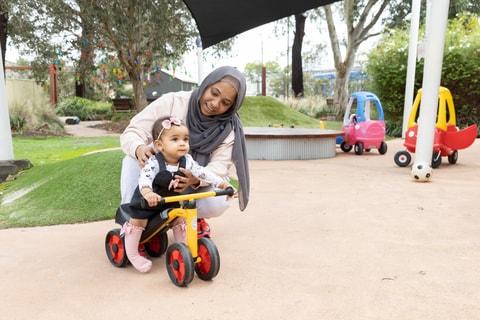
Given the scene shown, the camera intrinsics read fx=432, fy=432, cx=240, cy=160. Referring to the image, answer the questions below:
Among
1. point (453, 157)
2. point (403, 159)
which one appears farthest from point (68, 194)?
point (453, 157)

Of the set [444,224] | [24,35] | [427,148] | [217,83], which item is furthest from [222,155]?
[24,35]

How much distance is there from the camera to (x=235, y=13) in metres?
4.07

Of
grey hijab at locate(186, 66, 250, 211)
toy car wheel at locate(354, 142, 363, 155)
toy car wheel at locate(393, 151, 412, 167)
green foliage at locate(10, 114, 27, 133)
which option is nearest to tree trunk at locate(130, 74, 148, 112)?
green foliage at locate(10, 114, 27, 133)

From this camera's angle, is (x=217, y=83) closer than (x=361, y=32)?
Yes

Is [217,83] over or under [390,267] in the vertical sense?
over

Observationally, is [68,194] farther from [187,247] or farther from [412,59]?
[412,59]

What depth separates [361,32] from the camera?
15.9 metres

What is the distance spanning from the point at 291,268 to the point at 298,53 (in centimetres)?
1791

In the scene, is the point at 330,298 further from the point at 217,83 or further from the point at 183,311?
the point at 217,83

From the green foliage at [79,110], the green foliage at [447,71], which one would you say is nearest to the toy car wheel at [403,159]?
the green foliage at [447,71]

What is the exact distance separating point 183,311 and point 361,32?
15.8 metres

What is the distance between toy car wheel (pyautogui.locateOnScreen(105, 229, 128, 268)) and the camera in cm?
236

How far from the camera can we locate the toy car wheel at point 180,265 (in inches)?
81.0

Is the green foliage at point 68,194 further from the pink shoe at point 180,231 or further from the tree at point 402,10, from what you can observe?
the tree at point 402,10
